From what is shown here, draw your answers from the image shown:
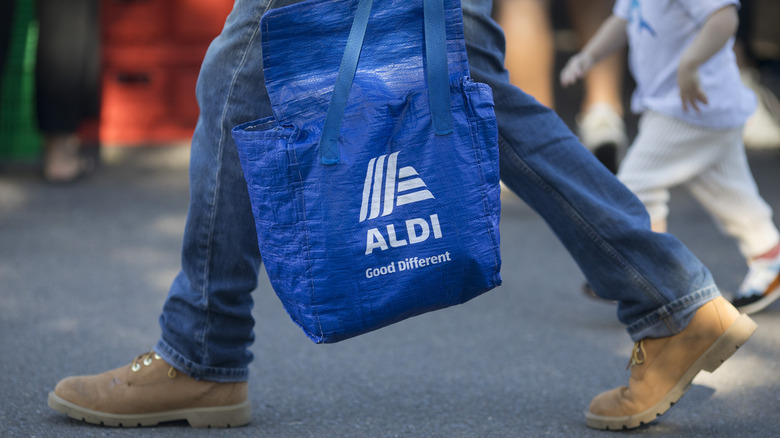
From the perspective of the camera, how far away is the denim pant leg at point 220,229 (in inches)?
68.0

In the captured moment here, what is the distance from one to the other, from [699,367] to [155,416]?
1.10 metres

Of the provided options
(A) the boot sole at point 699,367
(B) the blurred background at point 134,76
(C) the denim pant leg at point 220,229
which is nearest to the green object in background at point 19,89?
(B) the blurred background at point 134,76

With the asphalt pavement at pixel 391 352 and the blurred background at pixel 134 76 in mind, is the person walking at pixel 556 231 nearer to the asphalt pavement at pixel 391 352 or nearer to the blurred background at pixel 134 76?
the asphalt pavement at pixel 391 352

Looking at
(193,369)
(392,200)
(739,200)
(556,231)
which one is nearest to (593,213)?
(556,231)

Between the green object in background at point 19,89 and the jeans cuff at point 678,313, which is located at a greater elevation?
the green object in background at point 19,89

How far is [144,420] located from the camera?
193 centimetres

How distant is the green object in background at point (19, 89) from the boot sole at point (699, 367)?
411cm

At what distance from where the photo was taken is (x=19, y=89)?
5207 millimetres

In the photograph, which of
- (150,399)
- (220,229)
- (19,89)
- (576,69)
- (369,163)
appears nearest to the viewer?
(369,163)

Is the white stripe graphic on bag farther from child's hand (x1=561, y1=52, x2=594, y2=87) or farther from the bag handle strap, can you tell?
child's hand (x1=561, y1=52, x2=594, y2=87)

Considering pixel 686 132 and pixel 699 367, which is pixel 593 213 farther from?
pixel 686 132

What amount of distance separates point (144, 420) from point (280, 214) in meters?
0.66

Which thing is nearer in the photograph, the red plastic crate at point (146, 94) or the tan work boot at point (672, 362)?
the tan work boot at point (672, 362)

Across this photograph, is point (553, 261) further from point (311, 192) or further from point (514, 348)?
point (311, 192)
